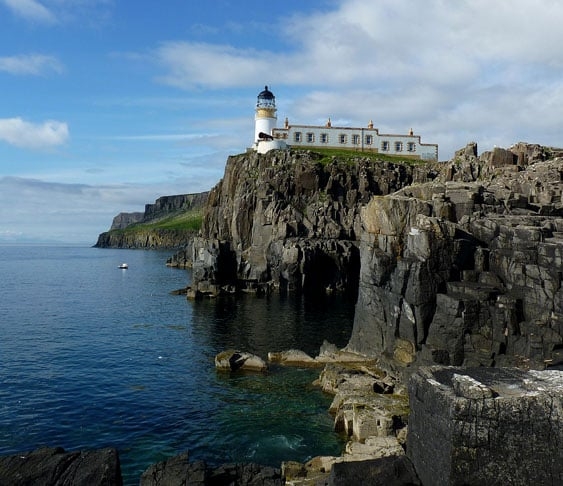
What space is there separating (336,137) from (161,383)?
354 ft

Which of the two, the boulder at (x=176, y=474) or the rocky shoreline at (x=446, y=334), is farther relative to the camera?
the boulder at (x=176, y=474)

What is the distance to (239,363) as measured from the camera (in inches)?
1804

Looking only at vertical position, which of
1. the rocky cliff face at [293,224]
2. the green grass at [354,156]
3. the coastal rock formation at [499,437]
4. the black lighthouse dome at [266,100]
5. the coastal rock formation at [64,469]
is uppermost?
the black lighthouse dome at [266,100]

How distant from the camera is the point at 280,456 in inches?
1120

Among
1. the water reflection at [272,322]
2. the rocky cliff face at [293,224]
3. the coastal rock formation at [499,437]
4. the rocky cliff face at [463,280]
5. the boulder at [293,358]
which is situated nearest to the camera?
the coastal rock formation at [499,437]

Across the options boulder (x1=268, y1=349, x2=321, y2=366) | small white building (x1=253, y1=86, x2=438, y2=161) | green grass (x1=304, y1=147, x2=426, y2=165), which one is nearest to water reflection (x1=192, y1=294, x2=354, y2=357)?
boulder (x1=268, y1=349, x2=321, y2=366)

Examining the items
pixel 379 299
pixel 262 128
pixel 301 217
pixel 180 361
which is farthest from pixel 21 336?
pixel 262 128

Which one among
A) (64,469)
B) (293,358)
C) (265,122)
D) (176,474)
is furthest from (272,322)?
(265,122)

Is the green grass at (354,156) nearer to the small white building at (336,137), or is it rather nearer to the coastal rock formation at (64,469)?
the small white building at (336,137)

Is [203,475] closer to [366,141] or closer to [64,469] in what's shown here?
[64,469]

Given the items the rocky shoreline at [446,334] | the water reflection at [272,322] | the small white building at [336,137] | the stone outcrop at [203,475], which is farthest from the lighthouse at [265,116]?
the stone outcrop at [203,475]

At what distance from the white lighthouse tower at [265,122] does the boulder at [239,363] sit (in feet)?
294

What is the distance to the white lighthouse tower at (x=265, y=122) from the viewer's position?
130m

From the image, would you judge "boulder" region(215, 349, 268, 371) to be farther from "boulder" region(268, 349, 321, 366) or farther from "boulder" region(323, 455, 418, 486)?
"boulder" region(323, 455, 418, 486)
